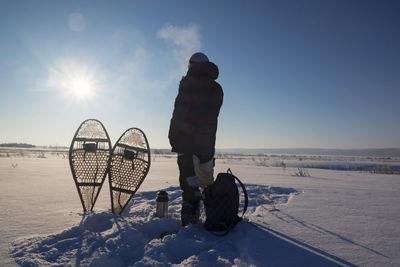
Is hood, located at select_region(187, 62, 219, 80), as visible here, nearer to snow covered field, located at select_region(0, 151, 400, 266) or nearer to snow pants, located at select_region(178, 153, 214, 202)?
snow pants, located at select_region(178, 153, 214, 202)

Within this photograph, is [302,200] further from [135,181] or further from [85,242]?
[85,242]

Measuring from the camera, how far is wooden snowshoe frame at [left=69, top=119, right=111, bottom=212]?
2916mm

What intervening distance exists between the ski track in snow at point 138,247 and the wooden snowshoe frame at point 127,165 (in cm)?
67

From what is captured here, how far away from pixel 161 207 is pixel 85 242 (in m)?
0.88

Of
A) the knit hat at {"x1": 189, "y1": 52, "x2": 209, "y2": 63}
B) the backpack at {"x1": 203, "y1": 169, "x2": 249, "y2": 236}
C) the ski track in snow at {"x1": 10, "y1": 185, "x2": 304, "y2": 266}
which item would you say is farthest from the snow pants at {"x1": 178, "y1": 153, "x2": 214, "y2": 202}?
the knit hat at {"x1": 189, "y1": 52, "x2": 209, "y2": 63}

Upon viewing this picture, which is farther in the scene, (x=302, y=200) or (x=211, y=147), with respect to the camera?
(x=302, y=200)

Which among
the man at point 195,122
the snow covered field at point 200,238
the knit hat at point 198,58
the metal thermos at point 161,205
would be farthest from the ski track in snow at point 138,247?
the knit hat at point 198,58

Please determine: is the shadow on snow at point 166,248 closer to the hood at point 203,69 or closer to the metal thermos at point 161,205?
the metal thermos at point 161,205

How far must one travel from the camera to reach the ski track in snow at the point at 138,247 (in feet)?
4.67

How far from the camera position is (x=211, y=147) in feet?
8.48

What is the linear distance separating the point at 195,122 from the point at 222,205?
96 cm

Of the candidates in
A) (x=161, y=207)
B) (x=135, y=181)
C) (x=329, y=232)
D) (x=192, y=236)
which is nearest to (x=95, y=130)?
(x=135, y=181)

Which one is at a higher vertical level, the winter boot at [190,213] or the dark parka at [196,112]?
the dark parka at [196,112]

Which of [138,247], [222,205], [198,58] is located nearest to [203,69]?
[198,58]
